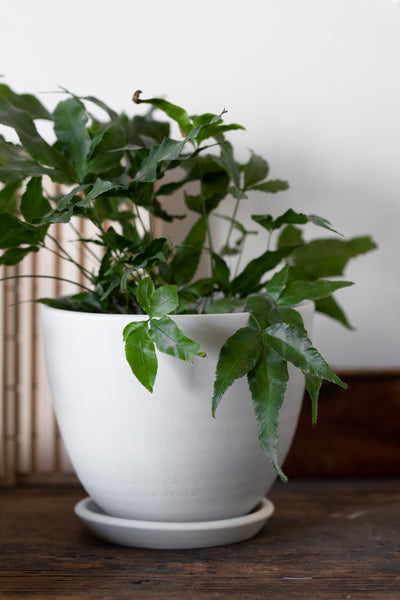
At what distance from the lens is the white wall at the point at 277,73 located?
33.9 inches

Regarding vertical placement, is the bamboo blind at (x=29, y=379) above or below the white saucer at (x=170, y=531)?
above

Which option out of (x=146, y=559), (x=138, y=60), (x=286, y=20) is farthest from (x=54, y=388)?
(x=286, y=20)

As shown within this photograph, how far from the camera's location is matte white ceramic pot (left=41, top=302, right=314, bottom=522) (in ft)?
1.90

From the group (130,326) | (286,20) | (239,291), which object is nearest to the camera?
(130,326)

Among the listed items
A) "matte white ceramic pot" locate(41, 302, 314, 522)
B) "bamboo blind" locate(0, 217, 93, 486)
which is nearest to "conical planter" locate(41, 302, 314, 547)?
"matte white ceramic pot" locate(41, 302, 314, 522)

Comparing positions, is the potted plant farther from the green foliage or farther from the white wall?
the white wall

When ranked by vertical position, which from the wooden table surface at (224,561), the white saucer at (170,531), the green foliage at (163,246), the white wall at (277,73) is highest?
the white wall at (277,73)

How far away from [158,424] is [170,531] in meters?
0.11

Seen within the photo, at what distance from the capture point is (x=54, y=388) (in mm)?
639

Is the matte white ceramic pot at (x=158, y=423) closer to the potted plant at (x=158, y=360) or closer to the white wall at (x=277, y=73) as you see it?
the potted plant at (x=158, y=360)

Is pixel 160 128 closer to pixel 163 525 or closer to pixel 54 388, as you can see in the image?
pixel 54 388

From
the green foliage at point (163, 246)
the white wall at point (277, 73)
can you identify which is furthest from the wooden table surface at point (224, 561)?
the white wall at point (277, 73)

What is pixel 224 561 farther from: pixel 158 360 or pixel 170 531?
pixel 158 360

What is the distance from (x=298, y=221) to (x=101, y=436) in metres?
0.27
